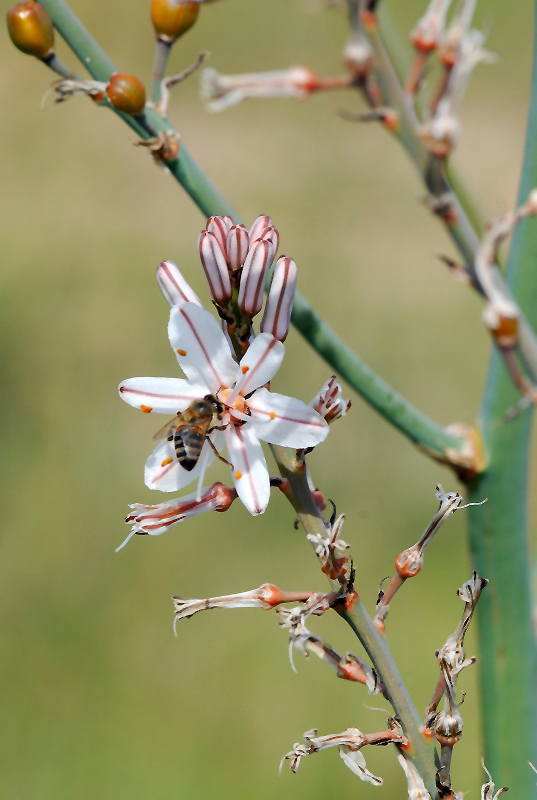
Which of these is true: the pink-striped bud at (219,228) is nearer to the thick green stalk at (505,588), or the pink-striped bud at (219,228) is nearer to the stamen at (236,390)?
the stamen at (236,390)

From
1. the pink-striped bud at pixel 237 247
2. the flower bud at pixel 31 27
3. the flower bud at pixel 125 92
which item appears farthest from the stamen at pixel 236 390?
the flower bud at pixel 31 27

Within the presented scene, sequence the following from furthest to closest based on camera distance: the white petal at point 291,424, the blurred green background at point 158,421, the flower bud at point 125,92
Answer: the blurred green background at point 158,421 → the flower bud at point 125,92 → the white petal at point 291,424

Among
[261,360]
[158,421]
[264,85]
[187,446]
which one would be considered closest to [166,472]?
[187,446]

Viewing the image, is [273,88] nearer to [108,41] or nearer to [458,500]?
[458,500]

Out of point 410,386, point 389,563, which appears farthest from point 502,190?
point 389,563

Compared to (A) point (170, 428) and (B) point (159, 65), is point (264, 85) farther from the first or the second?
(A) point (170, 428)

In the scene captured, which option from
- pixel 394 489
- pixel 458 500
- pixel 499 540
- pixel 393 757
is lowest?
pixel 393 757
